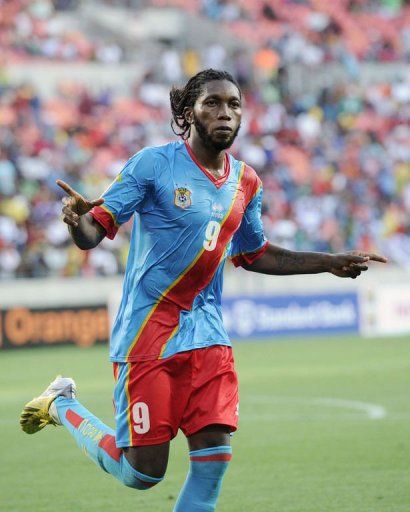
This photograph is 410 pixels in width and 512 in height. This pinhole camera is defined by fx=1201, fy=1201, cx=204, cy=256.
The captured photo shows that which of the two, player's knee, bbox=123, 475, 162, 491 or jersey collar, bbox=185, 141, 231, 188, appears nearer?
player's knee, bbox=123, 475, 162, 491

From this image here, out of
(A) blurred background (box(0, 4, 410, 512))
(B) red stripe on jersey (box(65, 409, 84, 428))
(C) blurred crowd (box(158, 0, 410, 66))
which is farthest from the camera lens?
(C) blurred crowd (box(158, 0, 410, 66))

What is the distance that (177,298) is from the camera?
5.48m

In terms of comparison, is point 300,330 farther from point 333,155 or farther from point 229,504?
point 229,504

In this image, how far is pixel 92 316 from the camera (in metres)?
21.0

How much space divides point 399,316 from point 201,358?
17.9m

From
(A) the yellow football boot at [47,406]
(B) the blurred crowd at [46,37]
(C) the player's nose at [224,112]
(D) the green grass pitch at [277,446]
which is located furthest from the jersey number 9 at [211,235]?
(B) the blurred crowd at [46,37]

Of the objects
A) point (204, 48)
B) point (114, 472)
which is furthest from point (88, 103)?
point (114, 472)

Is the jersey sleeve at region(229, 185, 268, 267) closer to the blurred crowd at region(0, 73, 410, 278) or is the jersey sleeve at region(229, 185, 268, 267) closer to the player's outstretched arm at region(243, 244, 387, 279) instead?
the player's outstretched arm at region(243, 244, 387, 279)

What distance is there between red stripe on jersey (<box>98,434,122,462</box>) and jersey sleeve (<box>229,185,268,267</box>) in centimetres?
111

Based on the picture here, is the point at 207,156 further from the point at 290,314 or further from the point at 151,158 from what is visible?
the point at 290,314

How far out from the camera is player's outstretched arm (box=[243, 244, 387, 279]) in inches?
234

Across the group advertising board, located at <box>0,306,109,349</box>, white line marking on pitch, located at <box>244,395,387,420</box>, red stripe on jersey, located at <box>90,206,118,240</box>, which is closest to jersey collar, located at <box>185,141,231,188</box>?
red stripe on jersey, located at <box>90,206,118,240</box>

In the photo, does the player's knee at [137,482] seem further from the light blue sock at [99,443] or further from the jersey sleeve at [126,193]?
the jersey sleeve at [126,193]

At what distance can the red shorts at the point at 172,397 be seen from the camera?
5.32m
